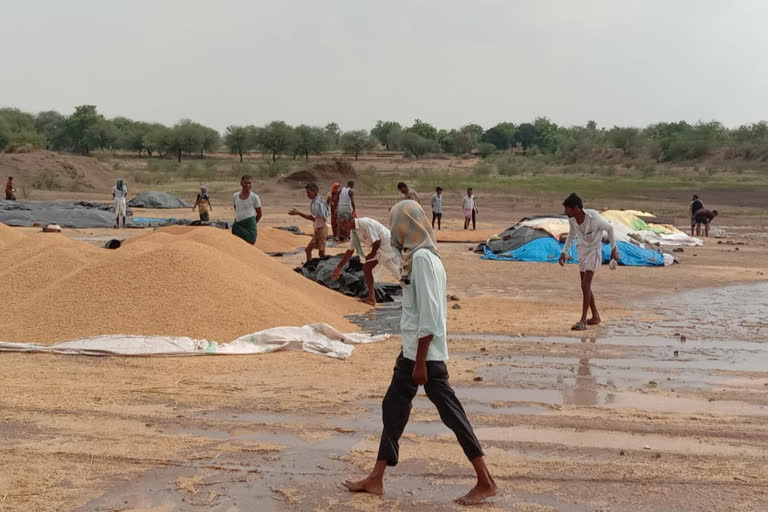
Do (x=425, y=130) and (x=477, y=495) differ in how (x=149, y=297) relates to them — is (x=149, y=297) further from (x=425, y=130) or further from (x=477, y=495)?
(x=425, y=130)

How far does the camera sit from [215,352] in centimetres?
791

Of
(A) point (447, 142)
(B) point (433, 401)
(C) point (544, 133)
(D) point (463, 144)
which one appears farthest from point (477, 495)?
(C) point (544, 133)

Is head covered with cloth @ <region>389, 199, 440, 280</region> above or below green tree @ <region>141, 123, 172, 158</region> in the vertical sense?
below

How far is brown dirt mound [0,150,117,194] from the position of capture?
133 ft

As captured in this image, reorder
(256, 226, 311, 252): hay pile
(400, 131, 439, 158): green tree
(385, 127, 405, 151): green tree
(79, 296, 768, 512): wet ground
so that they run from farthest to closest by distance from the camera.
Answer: (385, 127, 405, 151): green tree → (400, 131, 439, 158): green tree → (256, 226, 311, 252): hay pile → (79, 296, 768, 512): wet ground

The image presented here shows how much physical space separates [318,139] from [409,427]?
7715cm

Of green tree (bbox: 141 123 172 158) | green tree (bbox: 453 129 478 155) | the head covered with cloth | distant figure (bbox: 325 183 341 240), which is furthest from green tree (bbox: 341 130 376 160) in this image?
the head covered with cloth

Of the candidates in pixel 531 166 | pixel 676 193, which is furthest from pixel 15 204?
pixel 531 166

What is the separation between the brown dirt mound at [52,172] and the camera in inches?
1593

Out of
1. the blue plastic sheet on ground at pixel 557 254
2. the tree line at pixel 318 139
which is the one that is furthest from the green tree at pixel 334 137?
the blue plastic sheet on ground at pixel 557 254

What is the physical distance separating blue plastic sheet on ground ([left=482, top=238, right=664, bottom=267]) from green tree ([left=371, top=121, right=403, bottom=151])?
3138 inches

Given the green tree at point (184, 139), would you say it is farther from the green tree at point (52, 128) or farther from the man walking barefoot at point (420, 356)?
the man walking barefoot at point (420, 356)

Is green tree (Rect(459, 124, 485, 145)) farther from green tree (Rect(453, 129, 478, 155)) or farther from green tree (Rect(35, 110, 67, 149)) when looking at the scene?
green tree (Rect(35, 110, 67, 149))

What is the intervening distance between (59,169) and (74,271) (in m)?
35.6
